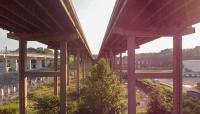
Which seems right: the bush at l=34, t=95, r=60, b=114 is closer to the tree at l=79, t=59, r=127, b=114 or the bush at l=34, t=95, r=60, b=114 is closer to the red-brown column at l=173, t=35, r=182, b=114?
the tree at l=79, t=59, r=127, b=114

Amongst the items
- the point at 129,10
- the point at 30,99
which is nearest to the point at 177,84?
the point at 129,10

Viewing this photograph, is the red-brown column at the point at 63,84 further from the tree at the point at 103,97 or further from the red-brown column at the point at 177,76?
the red-brown column at the point at 177,76

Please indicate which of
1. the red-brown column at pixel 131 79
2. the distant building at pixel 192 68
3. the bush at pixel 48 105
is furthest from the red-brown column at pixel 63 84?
the distant building at pixel 192 68

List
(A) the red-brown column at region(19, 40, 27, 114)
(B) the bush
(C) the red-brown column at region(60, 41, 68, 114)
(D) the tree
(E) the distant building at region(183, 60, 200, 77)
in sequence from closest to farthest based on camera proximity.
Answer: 1. (C) the red-brown column at region(60, 41, 68, 114)
2. (A) the red-brown column at region(19, 40, 27, 114)
3. (B) the bush
4. (D) the tree
5. (E) the distant building at region(183, 60, 200, 77)

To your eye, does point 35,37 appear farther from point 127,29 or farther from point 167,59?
point 167,59

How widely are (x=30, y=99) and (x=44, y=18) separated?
63.6 ft

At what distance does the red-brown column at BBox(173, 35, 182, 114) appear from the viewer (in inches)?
639

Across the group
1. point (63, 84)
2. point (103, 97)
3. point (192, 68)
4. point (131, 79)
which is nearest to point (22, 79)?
point (63, 84)

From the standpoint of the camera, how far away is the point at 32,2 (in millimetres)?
10867

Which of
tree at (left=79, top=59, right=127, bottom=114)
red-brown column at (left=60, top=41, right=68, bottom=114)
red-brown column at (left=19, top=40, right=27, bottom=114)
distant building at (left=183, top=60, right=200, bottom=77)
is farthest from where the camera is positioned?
distant building at (left=183, top=60, right=200, bottom=77)

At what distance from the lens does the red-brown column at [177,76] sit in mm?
16219

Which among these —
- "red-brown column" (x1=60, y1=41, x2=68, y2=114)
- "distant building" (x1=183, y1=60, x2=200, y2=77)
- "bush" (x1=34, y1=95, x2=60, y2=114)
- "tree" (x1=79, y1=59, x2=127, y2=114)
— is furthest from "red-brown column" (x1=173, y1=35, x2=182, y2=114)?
"distant building" (x1=183, y1=60, x2=200, y2=77)

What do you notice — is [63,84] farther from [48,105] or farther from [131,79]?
[131,79]

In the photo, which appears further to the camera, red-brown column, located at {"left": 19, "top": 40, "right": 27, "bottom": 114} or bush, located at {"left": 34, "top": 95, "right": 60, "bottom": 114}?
bush, located at {"left": 34, "top": 95, "right": 60, "bottom": 114}
